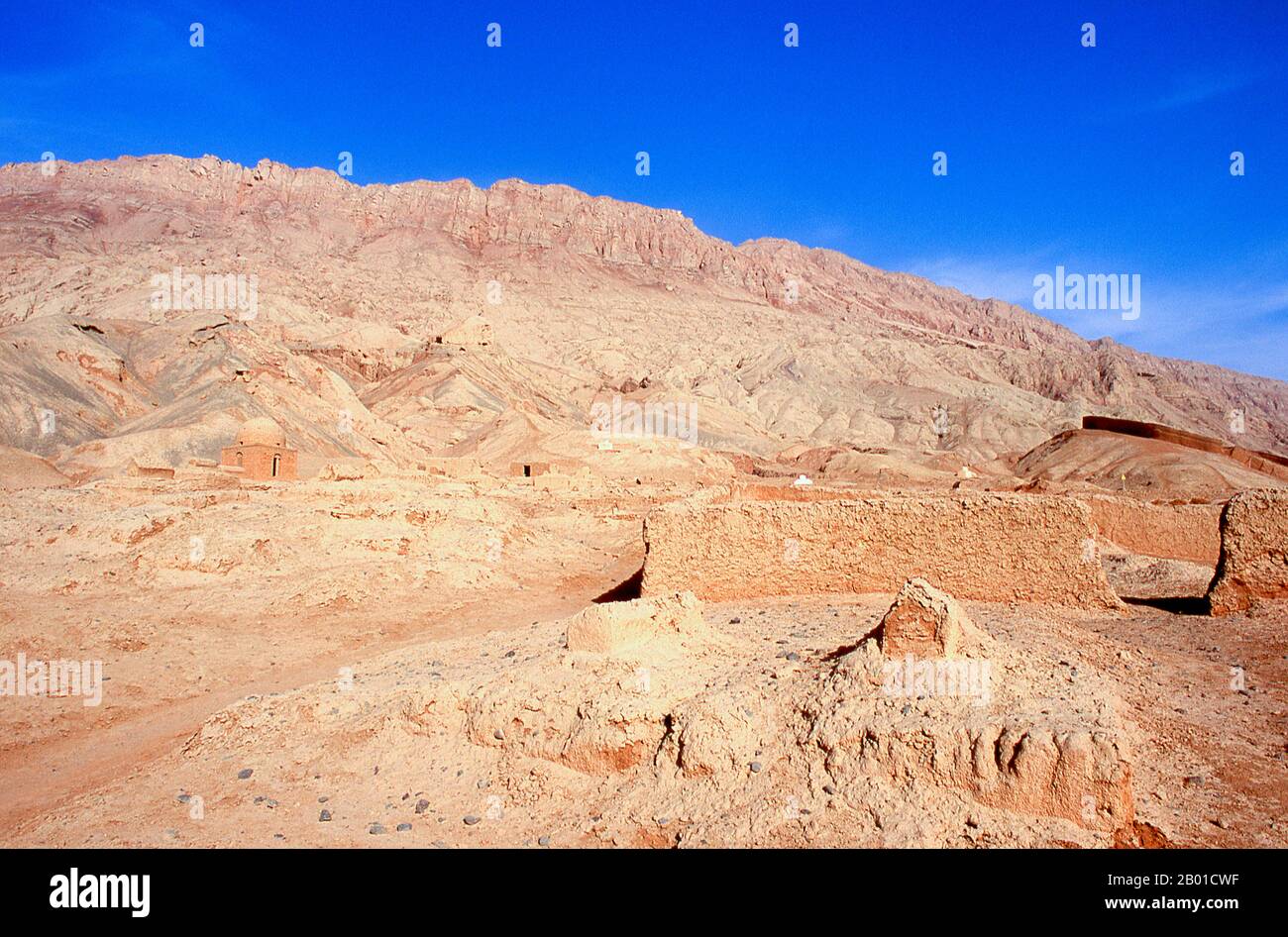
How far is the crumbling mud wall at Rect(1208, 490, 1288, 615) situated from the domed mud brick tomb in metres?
21.7

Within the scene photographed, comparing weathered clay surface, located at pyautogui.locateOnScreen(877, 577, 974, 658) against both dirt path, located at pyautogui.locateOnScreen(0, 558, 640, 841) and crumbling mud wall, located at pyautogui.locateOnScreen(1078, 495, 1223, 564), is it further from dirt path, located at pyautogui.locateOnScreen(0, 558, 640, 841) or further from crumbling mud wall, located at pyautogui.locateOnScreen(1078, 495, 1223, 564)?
crumbling mud wall, located at pyautogui.locateOnScreen(1078, 495, 1223, 564)

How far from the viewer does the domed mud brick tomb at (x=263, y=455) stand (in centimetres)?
2389

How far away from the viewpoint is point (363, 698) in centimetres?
687

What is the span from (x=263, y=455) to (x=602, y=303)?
8216 centimetres

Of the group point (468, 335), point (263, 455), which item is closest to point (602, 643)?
point (263, 455)

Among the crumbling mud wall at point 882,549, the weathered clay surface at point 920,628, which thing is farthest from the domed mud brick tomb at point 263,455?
the weathered clay surface at point 920,628

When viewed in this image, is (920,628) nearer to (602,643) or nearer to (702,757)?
(702,757)

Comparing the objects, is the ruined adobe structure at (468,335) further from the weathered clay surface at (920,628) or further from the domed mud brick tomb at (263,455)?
the weathered clay surface at (920,628)

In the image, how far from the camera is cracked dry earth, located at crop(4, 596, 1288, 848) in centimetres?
448

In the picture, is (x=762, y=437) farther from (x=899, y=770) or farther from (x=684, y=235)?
(x=684, y=235)

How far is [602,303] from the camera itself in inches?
4063

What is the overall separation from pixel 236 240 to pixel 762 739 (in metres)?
116

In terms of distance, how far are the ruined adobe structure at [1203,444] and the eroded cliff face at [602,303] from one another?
12091mm
